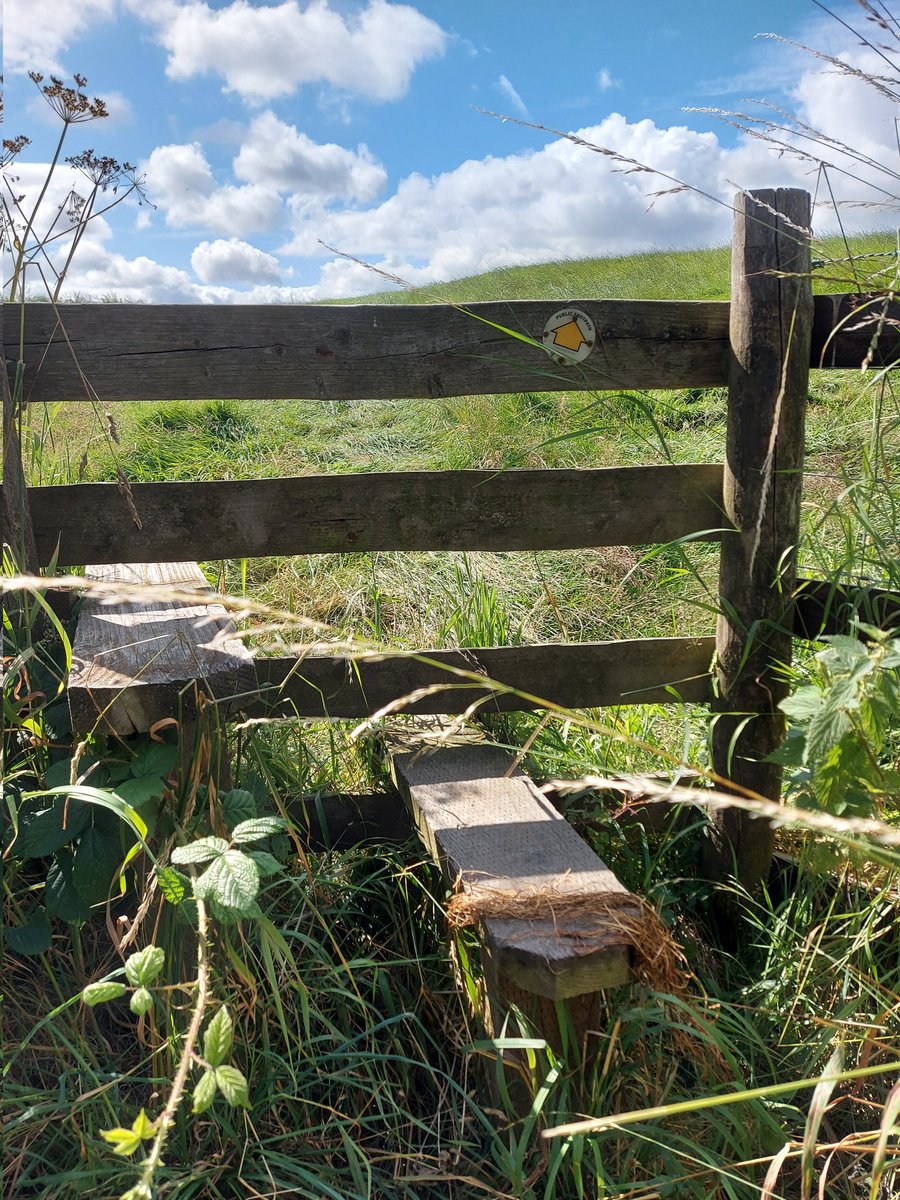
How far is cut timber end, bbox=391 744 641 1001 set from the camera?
75.7 inches

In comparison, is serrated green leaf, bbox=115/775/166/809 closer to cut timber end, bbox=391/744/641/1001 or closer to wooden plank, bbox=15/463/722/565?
cut timber end, bbox=391/744/641/1001

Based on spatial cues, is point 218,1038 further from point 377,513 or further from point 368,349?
point 368,349

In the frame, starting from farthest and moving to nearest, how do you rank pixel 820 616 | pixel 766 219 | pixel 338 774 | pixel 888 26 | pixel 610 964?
pixel 338 774, pixel 820 616, pixel 766 219, pixel 610 964, pixel 888 26

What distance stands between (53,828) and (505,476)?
1.58m

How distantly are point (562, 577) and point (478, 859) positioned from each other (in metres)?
3.20

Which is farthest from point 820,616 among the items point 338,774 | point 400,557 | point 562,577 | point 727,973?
point 400,557

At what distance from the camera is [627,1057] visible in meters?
2.22

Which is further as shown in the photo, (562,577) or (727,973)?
(562,577)

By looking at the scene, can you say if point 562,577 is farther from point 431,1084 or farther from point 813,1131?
point 813,1131

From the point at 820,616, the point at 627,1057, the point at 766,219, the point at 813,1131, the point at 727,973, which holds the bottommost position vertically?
the point at 727,973

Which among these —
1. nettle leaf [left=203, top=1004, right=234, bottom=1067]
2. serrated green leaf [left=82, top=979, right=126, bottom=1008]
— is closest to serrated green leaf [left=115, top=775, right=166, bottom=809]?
serrated green leaf [left=82, top=979, right=126, bottom=1008]

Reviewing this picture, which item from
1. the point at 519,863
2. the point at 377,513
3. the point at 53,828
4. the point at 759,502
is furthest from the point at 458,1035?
the point at 759,502

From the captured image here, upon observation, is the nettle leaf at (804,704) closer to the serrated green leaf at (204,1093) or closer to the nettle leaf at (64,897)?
the serrated green leaf at (204,1093)

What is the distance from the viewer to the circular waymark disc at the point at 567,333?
2.80 meters
